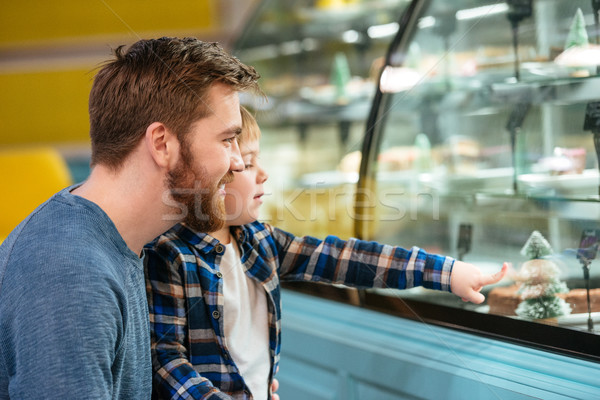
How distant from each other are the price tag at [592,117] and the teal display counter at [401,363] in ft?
1.95

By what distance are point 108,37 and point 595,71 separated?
13.3 feet

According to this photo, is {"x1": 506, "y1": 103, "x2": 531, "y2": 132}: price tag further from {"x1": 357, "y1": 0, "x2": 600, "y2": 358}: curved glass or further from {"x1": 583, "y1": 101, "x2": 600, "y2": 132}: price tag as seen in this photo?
{"x1": 583, "y1": 101, "x2": 600, "y2": 132}: price tag

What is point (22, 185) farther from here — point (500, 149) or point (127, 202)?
point (500, 149)

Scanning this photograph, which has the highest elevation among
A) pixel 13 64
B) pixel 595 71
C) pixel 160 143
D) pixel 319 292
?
pixel 13 64

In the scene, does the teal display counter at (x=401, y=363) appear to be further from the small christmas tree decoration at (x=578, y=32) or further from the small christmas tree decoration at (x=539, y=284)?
the small christmas tree decoration at (x=578, y=32)

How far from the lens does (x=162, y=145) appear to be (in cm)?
112

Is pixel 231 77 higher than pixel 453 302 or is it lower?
higher

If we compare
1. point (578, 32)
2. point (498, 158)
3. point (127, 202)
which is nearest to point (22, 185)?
point (127, 202)

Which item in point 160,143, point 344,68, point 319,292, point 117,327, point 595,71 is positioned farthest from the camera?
point 344,68

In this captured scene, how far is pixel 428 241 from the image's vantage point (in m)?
1.98

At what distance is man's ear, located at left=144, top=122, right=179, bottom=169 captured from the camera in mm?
1109

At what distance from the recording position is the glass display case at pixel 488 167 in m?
1.52

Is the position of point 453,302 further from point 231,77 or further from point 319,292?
point 231,77

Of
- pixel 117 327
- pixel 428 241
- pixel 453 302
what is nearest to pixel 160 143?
pixel 117 327
